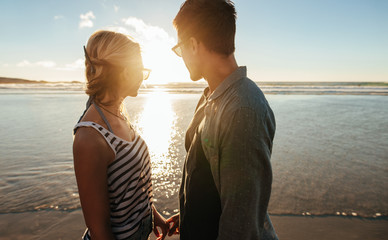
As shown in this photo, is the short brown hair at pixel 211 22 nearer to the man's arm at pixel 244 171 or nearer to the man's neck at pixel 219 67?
the man's neck at pixel 219 67

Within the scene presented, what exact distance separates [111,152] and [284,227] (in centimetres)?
310

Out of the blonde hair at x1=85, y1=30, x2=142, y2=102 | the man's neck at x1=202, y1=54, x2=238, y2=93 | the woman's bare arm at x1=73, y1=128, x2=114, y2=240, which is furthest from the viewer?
the blonde hair at x1=85, y1=30, x2=142, y2=102

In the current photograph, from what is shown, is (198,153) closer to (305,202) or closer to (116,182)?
(116,182)

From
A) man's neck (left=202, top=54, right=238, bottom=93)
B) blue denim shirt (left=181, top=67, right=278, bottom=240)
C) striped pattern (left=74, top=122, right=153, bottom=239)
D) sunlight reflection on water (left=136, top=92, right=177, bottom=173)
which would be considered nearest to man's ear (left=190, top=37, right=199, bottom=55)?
man's neck (left=202, top=54, right=238, bottom=93)

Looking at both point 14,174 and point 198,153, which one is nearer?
point 198,153

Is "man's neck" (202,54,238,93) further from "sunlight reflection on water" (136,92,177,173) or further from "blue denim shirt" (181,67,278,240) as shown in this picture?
"sunlight reflection on water" (136,92,177,173)

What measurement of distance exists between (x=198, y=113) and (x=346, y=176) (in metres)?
4.70

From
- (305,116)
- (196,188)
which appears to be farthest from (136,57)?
(305,116)

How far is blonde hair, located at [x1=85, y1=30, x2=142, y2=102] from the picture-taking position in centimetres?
171

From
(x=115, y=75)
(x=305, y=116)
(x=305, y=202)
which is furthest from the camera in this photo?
(x=305, y=116)

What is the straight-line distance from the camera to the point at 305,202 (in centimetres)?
A: 388

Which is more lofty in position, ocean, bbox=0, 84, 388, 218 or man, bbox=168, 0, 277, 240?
man, bbox=168, 0, 277, 240

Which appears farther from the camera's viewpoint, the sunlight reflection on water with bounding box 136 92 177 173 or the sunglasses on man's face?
the sunlight reflection on water with bounding box 136 92 177 173

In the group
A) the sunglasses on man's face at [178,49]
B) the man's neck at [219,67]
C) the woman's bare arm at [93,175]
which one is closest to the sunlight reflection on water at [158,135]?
the woman's bare arm at [93,175]
